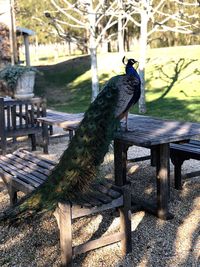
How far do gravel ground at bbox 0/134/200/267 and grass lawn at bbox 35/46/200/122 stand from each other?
6805mm

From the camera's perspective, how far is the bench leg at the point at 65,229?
3.62 m

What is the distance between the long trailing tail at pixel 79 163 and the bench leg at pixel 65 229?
0.31 ft

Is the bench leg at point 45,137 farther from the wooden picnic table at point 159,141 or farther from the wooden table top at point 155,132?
the wooden picnic table at point 159,141

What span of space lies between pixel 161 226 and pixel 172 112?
854cm

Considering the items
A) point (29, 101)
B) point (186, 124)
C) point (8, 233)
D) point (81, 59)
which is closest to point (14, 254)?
point (8, 233)

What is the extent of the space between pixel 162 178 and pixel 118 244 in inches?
36.7

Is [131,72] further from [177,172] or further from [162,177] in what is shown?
[177,172]

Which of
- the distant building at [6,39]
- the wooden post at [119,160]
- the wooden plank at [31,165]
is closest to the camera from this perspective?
the wooden plank at [31,165]

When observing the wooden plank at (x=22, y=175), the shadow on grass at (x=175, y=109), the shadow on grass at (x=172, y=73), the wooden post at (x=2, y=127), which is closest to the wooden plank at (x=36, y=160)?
the wooden plank at (x=22, y=175)

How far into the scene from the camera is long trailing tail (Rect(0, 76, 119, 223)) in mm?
3672

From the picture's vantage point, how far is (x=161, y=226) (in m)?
4.64

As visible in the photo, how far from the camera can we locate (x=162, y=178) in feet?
15.6

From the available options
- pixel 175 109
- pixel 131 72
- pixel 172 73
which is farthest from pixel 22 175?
pixel 172 73

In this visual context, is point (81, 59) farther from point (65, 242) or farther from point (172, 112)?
point (65, 242)
